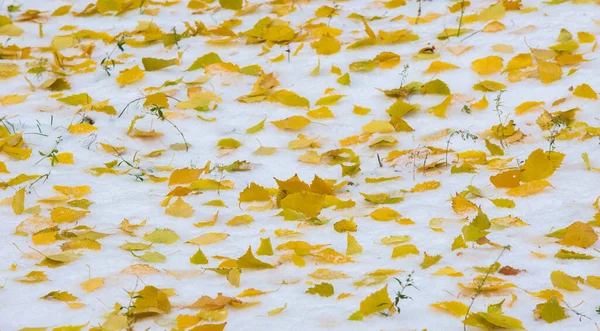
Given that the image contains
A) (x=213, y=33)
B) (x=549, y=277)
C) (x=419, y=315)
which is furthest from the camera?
(x=213, y=33)

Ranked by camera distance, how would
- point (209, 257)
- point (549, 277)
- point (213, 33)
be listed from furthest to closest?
point (213, 33), point (209, 257), point (549, 277)

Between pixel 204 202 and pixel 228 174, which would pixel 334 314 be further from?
pixel 228 174

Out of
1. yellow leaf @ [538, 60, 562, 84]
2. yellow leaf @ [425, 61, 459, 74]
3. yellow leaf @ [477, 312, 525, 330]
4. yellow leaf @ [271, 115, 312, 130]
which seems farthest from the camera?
yellow leaf @ [425, 61, 459, 74]

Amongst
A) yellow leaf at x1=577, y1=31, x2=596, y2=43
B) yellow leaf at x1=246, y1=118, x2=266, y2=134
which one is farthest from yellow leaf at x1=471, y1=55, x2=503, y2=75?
yellow leaf at x1=246, y1=118, x2=266, y2=134

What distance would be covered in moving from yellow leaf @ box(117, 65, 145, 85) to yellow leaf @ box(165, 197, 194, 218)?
133cm

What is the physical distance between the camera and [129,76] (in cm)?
394

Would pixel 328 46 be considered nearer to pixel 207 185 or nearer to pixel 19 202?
pixel 207 185

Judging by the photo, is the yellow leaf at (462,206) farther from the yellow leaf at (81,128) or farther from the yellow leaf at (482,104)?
the yellow leaf at (81,128)

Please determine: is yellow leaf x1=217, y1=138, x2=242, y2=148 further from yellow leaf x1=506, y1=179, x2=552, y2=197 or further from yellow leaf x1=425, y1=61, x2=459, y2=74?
yellow leaf x1=506, y1=179, x2=552, y2=197

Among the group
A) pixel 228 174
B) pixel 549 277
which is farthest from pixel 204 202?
pixel 549 277

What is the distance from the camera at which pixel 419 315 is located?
6.70 feet

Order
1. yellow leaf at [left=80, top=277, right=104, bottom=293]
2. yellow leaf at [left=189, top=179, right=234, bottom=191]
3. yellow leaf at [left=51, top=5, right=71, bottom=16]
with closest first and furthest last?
yellow leaf at [left=80, top=277, right=104, bottom=293], yellow leaf at [left=189, top=179, right=234, bottom=191], yellow leaf at [left=51, top=5, right=71, bottom=16]

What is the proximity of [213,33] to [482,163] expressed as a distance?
1989 millimetres

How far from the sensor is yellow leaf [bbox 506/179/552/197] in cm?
274
